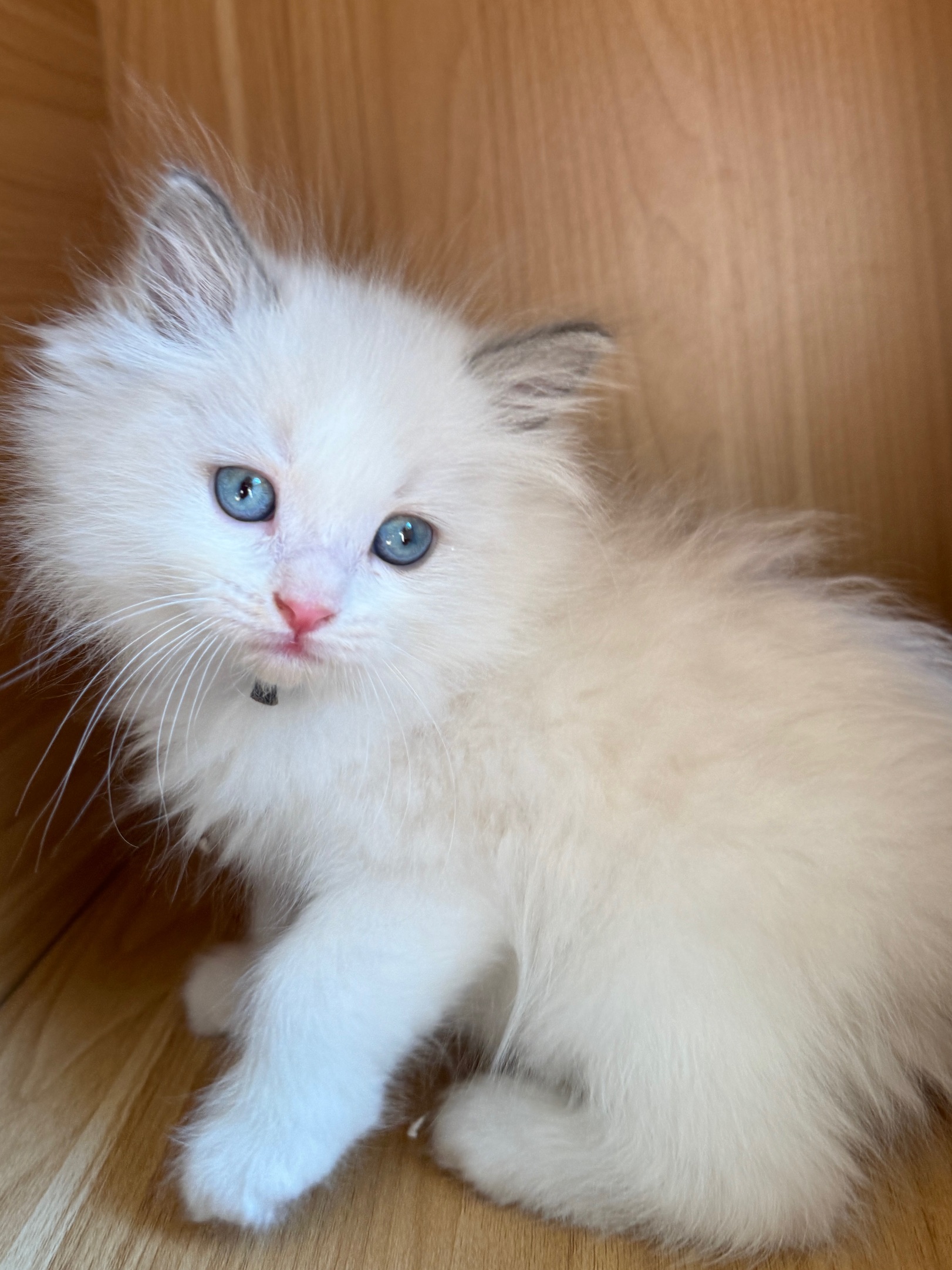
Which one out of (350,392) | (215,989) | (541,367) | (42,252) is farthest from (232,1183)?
(42,252)

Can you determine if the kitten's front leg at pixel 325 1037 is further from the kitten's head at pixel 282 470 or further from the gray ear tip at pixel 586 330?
the gray ear tip at pixel 586 330

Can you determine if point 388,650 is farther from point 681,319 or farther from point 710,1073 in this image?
point 681,319

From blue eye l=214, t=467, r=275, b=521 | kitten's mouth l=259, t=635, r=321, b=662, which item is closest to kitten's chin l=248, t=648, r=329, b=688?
kitten's mouth l=259, t=635, r=321, b=662

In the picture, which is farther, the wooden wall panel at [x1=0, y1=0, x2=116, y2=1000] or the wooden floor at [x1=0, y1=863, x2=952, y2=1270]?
the wooden wall panel at [x1=0, y1=0, x2=116, y2=1000]

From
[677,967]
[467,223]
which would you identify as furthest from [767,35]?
[677,967]

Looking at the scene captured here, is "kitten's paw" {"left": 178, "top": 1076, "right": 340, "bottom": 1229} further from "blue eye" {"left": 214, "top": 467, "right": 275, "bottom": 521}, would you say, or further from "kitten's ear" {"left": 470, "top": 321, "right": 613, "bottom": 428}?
"kitten's ear" {"left": 470, "top": 321, "right": 613, "bottom": 428}

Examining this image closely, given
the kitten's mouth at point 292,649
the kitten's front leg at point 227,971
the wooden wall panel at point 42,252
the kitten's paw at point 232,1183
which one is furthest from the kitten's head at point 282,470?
the kitten's paw at point 232,1183
